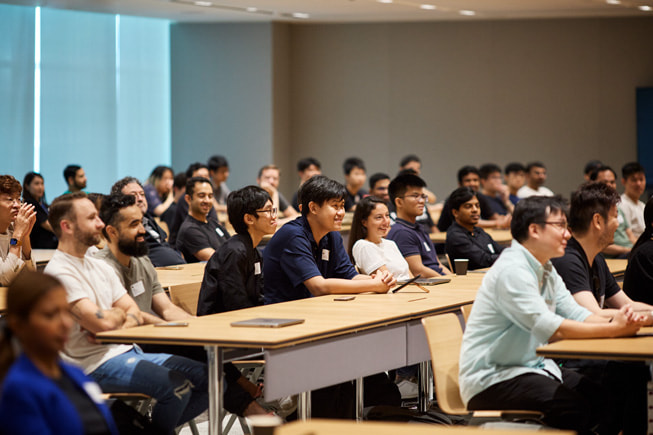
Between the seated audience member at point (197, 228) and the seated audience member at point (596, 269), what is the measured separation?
3.27 metres

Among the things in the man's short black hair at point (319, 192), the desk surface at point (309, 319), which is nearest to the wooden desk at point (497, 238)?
the desk surface at point (309, 319)

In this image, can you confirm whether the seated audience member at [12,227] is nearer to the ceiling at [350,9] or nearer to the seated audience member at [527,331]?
the seated audience member at [527,331]

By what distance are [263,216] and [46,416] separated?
2417mm

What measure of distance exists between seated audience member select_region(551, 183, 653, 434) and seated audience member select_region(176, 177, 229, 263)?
3.27 metres

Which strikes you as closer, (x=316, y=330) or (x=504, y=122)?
(x=316, y=330)

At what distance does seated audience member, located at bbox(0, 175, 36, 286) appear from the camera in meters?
4.54

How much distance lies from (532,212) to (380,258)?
185 cm

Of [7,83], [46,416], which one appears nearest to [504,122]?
[7,83]

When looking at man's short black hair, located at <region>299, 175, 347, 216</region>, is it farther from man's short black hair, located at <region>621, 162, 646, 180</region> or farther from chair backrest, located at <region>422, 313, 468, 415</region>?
man's short black hair, located at <region>621, 162, 646, 180</region>

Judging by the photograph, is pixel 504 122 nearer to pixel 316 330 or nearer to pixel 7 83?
pixel 7 83

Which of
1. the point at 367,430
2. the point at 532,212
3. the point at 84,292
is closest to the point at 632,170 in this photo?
the point at 532,212

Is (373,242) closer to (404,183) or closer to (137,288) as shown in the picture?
(404,183)

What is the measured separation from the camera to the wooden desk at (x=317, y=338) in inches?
121

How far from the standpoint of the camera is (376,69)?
13.9m
